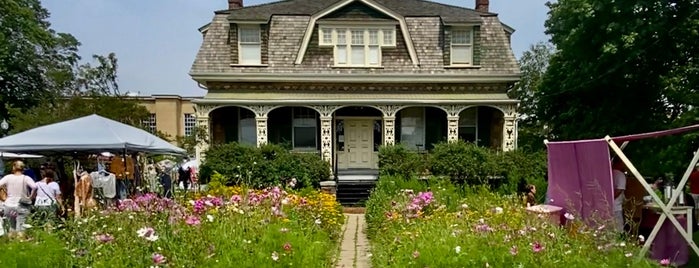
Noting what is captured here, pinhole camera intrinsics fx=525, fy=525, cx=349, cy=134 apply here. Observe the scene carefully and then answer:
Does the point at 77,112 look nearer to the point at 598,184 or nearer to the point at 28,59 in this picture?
the point at 28,59

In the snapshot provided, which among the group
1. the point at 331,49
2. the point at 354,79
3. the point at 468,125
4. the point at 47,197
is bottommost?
the point at 47,197

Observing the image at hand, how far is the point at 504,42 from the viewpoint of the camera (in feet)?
65.2

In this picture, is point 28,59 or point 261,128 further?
point 28,59

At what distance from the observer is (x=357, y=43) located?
760 inches

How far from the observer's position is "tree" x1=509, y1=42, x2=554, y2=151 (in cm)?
2052

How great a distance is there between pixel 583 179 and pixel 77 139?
29.2 feet

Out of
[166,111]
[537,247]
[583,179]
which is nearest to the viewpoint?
[537,247]

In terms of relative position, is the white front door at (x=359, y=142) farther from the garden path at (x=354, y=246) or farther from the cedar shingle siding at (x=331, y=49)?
the garden path at (x=354, y=246)

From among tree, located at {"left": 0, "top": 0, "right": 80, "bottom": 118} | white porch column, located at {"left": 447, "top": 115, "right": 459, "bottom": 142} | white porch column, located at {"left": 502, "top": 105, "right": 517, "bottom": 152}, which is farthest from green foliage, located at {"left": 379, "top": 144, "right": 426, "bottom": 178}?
tree, located at {"left": 0, "top": 0, "right": 80, "bottom": 118}

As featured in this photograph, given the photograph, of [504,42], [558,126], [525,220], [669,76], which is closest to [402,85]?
[504,42]

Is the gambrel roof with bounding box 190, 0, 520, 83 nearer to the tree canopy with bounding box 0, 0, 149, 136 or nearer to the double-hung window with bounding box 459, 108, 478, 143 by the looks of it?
the double-hung window with bounding box 459, 108, 478, 143

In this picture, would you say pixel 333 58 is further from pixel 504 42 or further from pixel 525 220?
pixel 525 220

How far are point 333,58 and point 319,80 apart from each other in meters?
1.06

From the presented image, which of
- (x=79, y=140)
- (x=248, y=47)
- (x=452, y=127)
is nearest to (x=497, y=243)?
(x=79, y=140)
